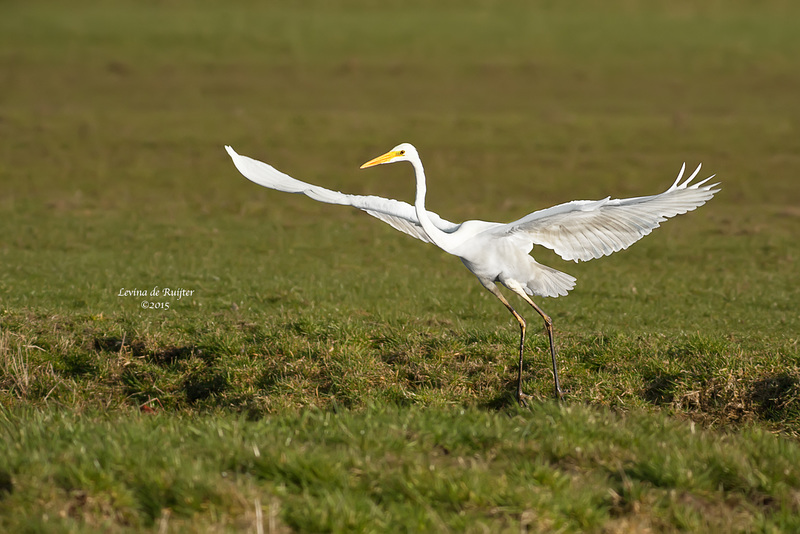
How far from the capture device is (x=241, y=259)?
13094mm

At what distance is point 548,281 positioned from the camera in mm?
7930

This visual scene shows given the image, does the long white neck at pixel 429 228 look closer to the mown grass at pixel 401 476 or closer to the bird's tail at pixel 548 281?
the bird's tail at pixel 548 281

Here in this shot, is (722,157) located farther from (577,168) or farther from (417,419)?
(417,419)

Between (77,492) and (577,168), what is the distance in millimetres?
17738

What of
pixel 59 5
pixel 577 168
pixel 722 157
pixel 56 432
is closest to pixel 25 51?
pixel 59 5

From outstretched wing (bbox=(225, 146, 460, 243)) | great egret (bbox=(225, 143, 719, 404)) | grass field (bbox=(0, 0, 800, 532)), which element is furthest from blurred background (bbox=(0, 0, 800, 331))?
great egret (bbox=(225, 143, 719, 404))

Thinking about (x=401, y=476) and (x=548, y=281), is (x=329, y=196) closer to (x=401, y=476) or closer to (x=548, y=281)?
(x=548, y=281)

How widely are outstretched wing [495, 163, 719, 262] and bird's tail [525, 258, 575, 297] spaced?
0.34 metres

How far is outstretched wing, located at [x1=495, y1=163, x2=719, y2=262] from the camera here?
22.3ft

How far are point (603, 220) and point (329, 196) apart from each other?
2.13 m

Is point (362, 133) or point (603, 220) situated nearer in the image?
point (603, 220)

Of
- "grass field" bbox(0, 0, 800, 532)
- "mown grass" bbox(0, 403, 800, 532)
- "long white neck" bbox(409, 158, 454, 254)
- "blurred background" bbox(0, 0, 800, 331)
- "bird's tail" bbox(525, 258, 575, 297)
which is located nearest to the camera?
"mown grass" bbox(0, 403, 800, 532)

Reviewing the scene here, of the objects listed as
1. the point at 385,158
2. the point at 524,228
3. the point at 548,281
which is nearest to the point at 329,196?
the point at 385,158

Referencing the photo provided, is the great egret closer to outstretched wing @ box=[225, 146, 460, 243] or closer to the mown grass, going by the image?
outstretched wing @ box=[225, 146, 460, 243]
